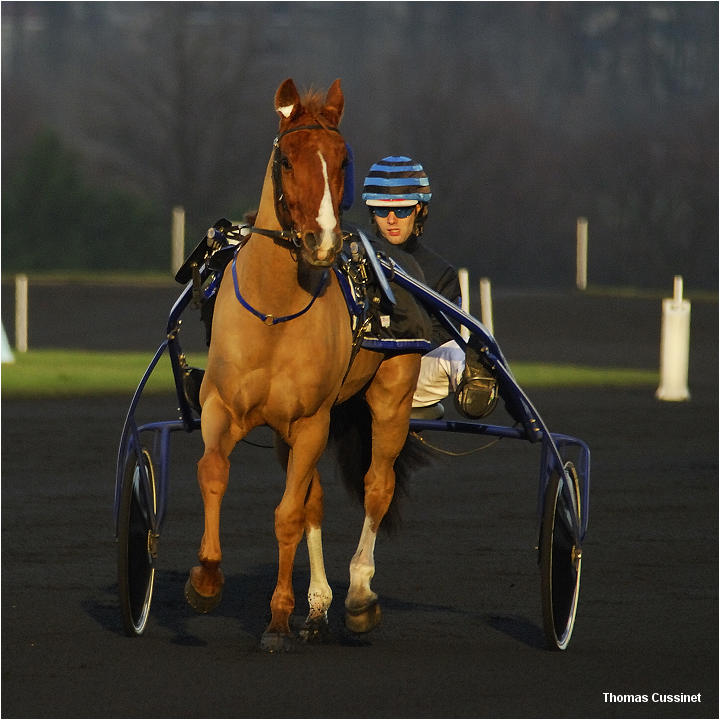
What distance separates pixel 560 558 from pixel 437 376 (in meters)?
1.23

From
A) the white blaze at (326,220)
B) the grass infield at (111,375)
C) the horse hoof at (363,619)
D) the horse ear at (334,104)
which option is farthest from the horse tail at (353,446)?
the grass infield at (111,375)

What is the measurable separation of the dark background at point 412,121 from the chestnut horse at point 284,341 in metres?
36.5

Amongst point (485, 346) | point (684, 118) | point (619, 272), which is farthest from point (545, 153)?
point (485, 346)

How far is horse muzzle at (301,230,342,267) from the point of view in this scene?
5469mm

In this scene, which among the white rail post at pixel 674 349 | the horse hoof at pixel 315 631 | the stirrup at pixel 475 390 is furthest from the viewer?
the white rail post at pixel 674 349

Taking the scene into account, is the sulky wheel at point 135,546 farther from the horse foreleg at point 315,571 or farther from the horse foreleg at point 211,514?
the horse foreleg at point 315,571

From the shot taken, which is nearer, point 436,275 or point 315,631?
point 315,631

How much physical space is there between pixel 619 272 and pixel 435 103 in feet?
29.7

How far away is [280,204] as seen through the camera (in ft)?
19.2

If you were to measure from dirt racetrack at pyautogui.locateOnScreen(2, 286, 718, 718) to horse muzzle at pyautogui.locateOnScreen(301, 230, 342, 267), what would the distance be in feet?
4.66

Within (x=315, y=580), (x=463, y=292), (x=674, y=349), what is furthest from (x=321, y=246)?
(x=674, y=349)

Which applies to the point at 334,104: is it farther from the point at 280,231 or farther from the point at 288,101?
the point at 280,231

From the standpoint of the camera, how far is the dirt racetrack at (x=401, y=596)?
5.53m

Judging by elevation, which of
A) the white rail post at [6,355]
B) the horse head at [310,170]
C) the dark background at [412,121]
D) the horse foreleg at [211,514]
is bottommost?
the horse foreleg at [211,514]
